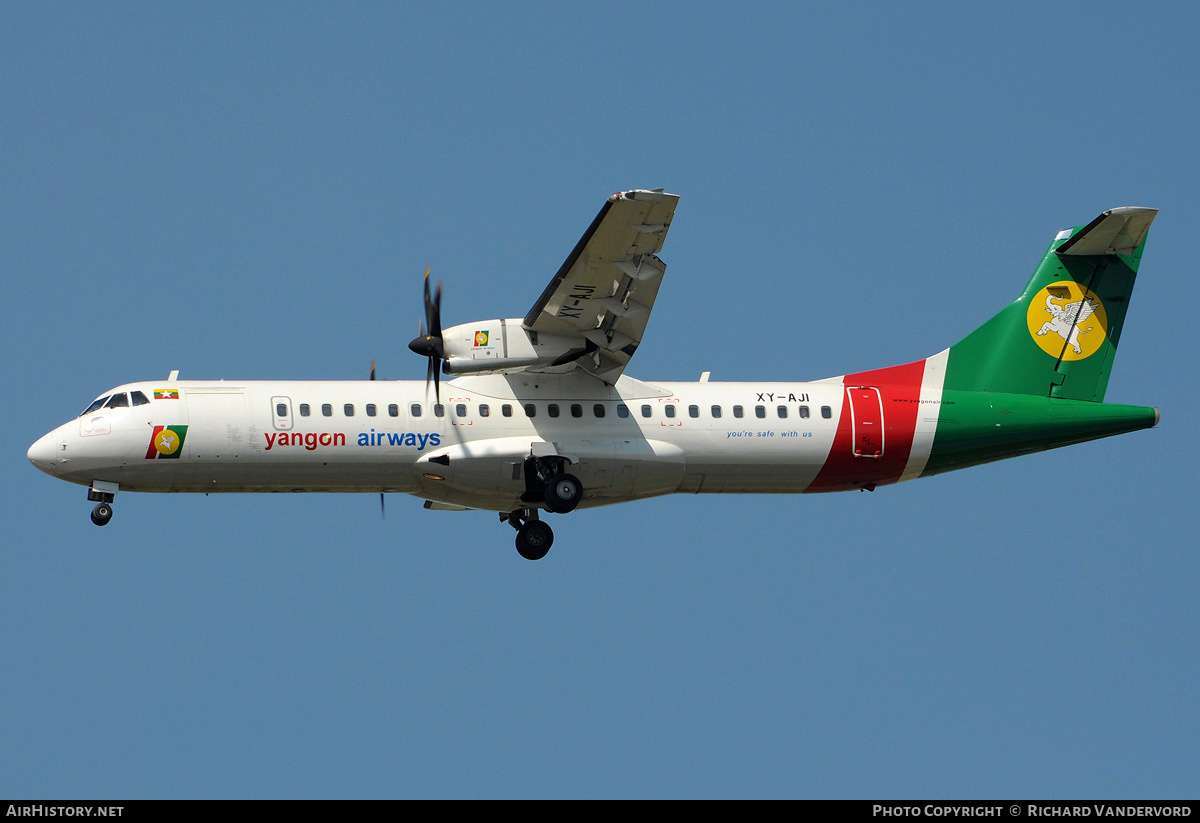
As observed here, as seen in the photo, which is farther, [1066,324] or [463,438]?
[1066,324]

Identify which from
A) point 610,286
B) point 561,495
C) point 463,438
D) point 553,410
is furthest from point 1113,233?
point 463,438

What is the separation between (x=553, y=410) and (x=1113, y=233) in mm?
10313

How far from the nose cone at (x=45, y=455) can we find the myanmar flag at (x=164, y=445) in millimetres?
1459

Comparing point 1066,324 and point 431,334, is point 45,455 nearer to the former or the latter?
point 431,334

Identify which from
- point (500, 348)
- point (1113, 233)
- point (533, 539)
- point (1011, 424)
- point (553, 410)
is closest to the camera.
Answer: point (500, 348)

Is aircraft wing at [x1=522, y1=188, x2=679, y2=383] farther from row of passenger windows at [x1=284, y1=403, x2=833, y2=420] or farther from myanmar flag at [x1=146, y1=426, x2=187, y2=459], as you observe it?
myanmar flag at [x1=146, y1=426, x2=187, y2=459]

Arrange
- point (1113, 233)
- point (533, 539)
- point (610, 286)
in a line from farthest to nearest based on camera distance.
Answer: point (1113, 233) < point (533, 539) < point (610, 286)

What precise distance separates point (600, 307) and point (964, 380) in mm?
6957

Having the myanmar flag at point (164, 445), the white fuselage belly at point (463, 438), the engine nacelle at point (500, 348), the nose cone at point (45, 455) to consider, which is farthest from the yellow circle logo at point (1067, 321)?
the nose cone at point (45, 455)

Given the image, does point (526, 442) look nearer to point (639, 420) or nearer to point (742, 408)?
point (639, 420)

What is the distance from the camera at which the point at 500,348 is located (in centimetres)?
2455

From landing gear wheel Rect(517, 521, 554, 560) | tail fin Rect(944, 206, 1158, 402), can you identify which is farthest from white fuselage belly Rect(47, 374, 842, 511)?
tail fin Rect(944, 206, 1158, 402)

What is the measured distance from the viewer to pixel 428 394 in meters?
25.6
